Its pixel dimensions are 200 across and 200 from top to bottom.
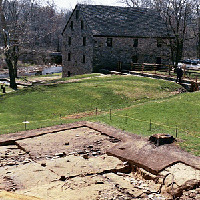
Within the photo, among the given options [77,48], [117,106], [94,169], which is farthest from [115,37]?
[94,169]

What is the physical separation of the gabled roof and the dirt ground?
100.0 feet

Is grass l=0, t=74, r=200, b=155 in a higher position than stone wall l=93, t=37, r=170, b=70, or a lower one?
lower

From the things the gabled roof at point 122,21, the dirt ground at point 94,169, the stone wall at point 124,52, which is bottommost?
the dirt ground at point 94,169

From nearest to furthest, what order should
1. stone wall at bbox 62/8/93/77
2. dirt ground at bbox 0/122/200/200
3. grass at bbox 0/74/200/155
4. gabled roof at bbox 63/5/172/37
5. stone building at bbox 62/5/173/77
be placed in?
dirt ground at bbox 0/122/200/200 < grass at bbox 0/74/200/155 < stone building at bbox 62/5/173/77 < gabled roof at bbox 63/5/172/37 < stone wall at bbox 62/8/93/77

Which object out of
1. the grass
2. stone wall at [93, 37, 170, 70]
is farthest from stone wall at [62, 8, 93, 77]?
the grass

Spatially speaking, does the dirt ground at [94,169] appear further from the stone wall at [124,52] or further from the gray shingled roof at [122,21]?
the gray shingled roof at [122,21]

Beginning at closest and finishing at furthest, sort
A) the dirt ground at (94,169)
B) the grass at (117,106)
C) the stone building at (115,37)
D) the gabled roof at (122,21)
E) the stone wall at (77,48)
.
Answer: the dirt ground at (94,169) → the grass at (117,106) → the stone building at (115,37) → the gabled roof at (122,21) → the stone wall at (77,48)

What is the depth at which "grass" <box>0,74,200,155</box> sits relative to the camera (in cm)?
1698

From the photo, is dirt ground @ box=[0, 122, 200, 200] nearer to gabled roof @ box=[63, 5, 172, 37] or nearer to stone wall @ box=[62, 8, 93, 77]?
gabled roof @ box=[63, 5, 172, 37]

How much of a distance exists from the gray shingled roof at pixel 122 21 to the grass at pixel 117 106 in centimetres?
1136

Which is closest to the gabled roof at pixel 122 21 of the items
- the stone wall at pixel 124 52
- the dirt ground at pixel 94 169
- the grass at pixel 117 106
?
the stone wall at pixel 124 52

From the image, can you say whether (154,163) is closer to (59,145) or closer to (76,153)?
(76,153)

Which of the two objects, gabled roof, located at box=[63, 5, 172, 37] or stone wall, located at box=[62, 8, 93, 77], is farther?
stone wall, located at box=[62, 8, 93, 77]

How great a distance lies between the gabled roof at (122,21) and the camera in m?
44.1
